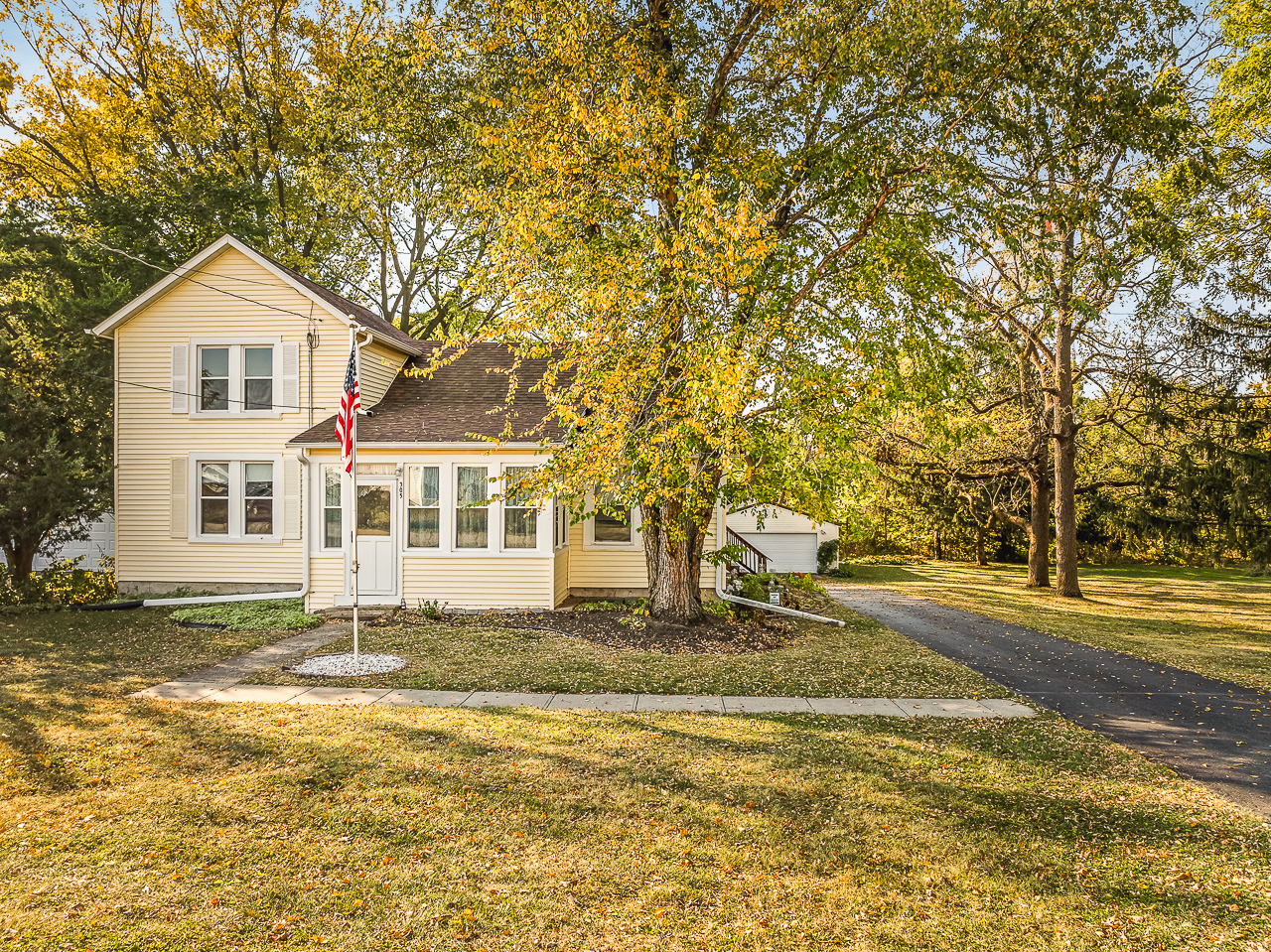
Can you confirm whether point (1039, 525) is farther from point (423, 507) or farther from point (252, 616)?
point (252, 616)

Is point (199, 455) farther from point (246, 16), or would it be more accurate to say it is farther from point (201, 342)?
point (246, 16)

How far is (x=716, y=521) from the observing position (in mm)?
14797

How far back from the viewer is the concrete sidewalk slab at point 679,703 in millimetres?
7923

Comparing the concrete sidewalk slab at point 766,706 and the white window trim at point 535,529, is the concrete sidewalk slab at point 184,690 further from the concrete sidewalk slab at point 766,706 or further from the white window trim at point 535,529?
the concrete sidewalk slab at point 766,706

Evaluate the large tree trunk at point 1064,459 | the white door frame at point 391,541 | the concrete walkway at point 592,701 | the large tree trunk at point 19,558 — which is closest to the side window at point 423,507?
the white door frame at point 391,541

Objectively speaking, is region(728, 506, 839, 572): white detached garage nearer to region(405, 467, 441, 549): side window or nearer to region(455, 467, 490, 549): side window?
region(455, 467, 490, 549): side window

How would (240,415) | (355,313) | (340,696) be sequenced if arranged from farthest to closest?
1. (355,313)
2. (240,415)
3. (340,696)

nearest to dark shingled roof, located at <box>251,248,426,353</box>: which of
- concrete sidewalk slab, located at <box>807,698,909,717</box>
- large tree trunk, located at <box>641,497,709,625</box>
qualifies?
large tree trunk, located at <box>641,497,709,625</box>

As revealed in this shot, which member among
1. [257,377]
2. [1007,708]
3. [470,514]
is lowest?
[1007,708]

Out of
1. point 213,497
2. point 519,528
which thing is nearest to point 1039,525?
point 519,528

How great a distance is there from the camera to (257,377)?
15945 mm

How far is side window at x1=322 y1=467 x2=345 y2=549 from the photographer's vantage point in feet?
45.5

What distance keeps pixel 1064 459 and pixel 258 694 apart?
19.4 meters

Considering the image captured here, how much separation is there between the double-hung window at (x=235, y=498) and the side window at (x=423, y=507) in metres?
3.98
